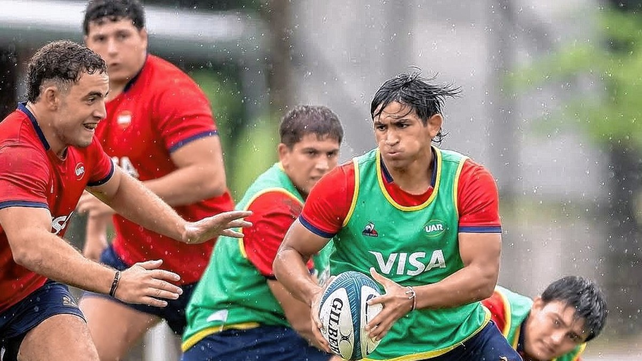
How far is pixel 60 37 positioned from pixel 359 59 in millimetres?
4487

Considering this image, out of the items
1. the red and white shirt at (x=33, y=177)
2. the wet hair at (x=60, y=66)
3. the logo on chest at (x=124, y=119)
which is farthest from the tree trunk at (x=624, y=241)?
the wet hair at (x=60, y=66)

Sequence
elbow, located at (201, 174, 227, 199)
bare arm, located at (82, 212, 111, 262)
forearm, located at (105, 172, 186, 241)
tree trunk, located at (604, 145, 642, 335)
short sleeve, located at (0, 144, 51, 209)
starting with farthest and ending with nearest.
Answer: tree trunk, located at (604, 145, 642, 335), bare arm, located at (82, 212, 111, 262), elbow, located at (201, 174, 227, 199), forearm, located at (105, 172, 186, 241), short sleeve, located at (0, 144, 51, 209)

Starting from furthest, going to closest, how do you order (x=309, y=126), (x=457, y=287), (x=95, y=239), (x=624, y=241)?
(x=624, y=241) < (x=95, y=239) < (x=309, y=126) < (x=457, y=287)

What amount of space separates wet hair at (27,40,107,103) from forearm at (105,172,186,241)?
2.33ft

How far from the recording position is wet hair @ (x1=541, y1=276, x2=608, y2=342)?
6.86 m

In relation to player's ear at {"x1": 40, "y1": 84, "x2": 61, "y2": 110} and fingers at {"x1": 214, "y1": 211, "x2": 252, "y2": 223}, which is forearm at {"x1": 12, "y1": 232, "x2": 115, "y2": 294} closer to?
player's ear at {"x1": 40, "y1": 84, "x2": 61, "y2": 110}

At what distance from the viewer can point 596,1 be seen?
15.7 meters

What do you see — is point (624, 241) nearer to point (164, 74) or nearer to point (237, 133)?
point (237, 133)

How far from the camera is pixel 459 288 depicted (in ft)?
19.6

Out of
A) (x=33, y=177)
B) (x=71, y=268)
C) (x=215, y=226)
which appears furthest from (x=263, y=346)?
(x=33, y=177)

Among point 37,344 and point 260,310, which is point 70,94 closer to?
point 37,344

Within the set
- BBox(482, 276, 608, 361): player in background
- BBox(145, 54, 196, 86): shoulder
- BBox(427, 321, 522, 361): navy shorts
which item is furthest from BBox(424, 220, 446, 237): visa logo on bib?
BBox(145, 54, 196, 86): shoulder

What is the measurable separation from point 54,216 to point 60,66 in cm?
71

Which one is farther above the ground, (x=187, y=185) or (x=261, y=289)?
(x=187, y=185)
